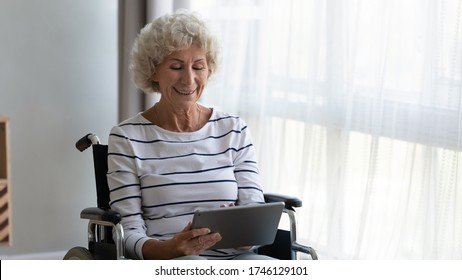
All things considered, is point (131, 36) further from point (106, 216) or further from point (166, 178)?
point (106, 216)

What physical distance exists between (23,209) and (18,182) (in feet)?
0.43

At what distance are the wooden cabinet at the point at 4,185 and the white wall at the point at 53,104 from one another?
499mm

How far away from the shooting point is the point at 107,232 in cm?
254

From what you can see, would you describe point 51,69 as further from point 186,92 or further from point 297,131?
point 186,92

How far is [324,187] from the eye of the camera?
334 cm

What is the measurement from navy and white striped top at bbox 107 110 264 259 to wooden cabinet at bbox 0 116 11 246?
86 cm

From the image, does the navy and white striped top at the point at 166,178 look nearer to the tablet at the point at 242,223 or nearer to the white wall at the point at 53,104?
the tablet at the point at 242,223

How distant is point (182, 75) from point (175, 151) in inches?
9.0

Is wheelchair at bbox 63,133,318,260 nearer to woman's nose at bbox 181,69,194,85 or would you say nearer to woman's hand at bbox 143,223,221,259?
woman's hand at bbox 143,223,221,259

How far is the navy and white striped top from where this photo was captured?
8.00ft

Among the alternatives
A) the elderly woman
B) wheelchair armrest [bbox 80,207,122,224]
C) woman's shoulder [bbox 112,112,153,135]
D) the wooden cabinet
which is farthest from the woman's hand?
the wooden cabinet

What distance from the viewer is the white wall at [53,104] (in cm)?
370

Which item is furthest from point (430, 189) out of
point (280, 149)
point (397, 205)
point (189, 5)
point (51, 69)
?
point (51, 69)

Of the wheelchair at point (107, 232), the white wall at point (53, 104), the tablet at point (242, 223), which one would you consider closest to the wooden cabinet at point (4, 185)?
the white wall at point (53, 104)
